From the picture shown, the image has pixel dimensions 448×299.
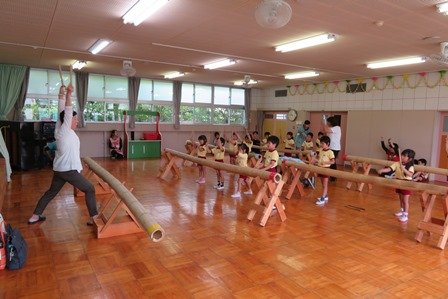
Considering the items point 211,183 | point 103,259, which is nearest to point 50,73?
point 211,183

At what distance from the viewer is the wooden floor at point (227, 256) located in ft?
8.88

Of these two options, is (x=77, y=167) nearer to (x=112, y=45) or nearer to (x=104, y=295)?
(x=104, y=295)

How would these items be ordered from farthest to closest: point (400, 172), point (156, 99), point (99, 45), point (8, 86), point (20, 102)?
1. point (156, 99)
2. point (20, 102)
3. point (8, 86)
4. point (99, 45)
5. point (400, 172)

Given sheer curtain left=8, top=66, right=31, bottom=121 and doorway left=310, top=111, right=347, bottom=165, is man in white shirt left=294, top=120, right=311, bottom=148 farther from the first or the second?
sheer curtain left=8, top=66, right=31, bottom=121

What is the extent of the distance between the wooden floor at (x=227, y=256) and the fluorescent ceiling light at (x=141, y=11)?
2.93 m

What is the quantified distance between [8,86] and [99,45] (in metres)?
4.87

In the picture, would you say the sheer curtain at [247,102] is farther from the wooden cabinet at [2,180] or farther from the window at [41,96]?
the wooden cabinet at [2,180]

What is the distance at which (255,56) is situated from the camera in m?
7.18

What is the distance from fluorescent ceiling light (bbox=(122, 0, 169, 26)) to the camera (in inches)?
160

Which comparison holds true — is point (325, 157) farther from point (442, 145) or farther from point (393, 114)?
point (393, 114)

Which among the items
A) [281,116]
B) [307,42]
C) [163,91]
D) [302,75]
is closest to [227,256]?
[307,42]

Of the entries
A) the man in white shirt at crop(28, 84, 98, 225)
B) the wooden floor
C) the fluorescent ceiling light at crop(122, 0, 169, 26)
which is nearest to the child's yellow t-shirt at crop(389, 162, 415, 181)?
the wooden floor

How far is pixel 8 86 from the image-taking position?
30.9ft

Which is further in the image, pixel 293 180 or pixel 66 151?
pixel 293 180
